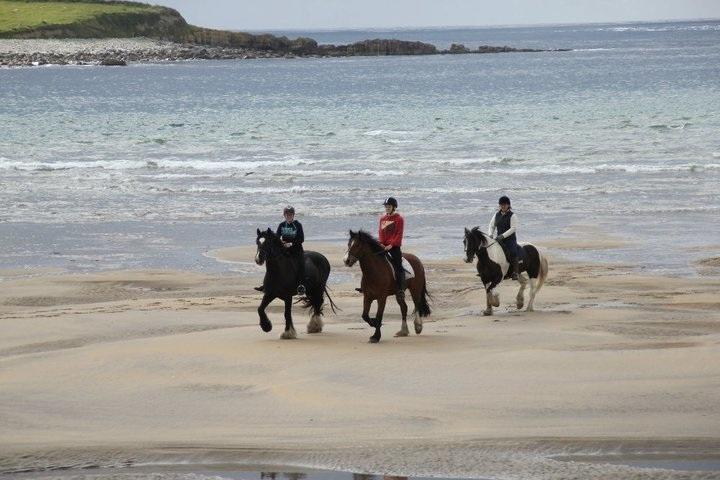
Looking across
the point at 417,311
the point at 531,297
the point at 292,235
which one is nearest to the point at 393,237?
the point at 417,311

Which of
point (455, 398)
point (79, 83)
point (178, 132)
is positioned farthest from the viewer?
point (79, 83)

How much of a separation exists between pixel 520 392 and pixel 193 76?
11222 centimetres

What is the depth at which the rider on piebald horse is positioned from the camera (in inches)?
640

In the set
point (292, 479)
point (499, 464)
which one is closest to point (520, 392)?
point (499, 464)

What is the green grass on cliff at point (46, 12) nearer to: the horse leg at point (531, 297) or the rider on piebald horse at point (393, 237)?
the horse leg at point (531, 297)

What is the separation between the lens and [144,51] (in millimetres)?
165250

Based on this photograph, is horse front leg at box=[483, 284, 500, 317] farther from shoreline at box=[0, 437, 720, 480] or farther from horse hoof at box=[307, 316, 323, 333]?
shoreline at box=[0, 437, 720, 480]

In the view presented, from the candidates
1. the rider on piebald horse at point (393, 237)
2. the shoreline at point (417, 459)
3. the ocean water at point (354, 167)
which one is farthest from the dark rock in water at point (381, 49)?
Answer: the shoreline at point (417, 459)

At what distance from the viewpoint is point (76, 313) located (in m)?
18.5

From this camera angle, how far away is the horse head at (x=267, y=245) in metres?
16.0

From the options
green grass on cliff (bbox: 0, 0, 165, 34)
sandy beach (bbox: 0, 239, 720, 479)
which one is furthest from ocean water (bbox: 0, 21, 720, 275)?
green grass on cliff (bbox: 0, 0, 165, 34)

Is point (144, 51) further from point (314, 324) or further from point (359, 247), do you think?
point (359, 247)

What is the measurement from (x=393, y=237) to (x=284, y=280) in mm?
1517

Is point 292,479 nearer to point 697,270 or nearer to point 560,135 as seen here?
point 697,270
